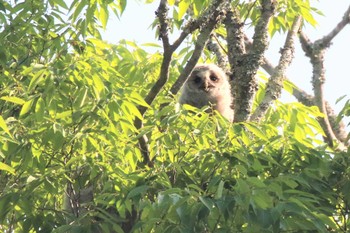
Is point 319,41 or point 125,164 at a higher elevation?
point 319,41

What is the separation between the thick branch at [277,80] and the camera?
7.49 m

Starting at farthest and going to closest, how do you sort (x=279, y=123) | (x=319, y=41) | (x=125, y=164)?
(x=319, y=41), (x=279, y=123), (x=125, y=164)

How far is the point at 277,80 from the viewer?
7746 mm

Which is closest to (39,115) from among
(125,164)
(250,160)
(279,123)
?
(125,164)

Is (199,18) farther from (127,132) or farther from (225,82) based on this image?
(225,82)

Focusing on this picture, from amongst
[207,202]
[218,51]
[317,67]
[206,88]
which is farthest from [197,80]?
[207,202]

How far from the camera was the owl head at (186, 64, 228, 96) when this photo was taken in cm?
1142

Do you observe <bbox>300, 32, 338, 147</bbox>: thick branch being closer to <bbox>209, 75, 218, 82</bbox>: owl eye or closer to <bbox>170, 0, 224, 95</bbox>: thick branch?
<bbox>209, 75, 218, 82</bbox>: owl eye

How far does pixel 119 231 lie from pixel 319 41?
21.1 feet

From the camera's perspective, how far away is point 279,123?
7117mm

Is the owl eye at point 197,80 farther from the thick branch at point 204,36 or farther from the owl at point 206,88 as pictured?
the thick branch at point 204,36

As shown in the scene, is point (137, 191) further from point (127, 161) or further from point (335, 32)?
point (335, 32)

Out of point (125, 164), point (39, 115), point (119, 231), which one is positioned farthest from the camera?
point (125, 164)

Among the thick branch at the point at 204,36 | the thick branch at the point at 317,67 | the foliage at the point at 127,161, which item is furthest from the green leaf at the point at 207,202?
the thick branch at the point at 317,67
